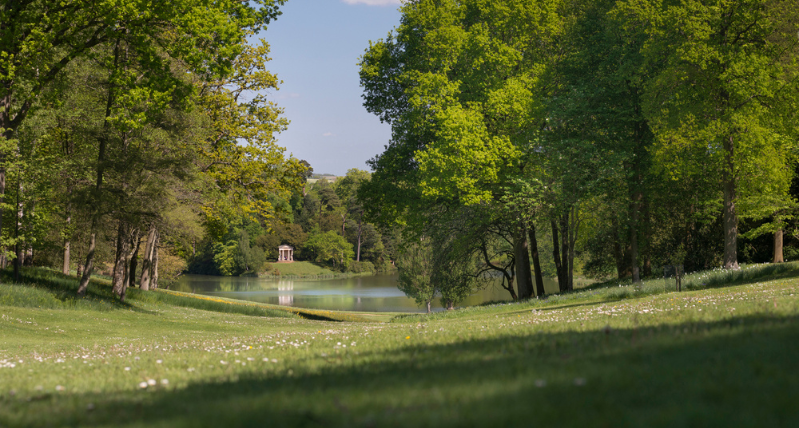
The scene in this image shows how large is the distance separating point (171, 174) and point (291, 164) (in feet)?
32.8

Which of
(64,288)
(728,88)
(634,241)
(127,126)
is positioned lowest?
(64,288)

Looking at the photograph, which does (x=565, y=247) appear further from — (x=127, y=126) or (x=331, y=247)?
(x=331, y=247)

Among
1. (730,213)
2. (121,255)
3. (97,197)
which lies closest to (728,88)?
(730,213)

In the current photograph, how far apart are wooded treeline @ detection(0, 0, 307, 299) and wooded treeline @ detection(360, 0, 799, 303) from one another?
812 centimetres

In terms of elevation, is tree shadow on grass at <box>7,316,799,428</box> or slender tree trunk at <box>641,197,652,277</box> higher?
slender tree trunk at <box>641,197,652,277</box>

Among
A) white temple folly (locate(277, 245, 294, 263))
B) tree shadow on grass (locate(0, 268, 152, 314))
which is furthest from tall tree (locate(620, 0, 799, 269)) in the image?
white temple folly (locate(277, 245, 294, 263))

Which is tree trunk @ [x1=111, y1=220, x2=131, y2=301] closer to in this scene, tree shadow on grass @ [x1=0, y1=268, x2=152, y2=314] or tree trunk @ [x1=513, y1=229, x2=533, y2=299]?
tree shadow on grass @ [x1=0, y1=268, x2=152, y2=314]

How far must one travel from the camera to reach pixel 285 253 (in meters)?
148

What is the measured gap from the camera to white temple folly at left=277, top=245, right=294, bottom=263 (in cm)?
14638

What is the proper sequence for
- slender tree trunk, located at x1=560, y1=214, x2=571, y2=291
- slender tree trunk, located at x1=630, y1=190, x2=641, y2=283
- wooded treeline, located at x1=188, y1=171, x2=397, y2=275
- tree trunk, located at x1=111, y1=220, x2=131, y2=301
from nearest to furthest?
1. tree trunk, located at x1=111, y1=220, x2=131, y2=301
2. slender tree trunk, located at x1=630, y1=190, x2=641, y2=283
3. slender tree trunk, located at x1=560, y1=214, x2=571, y2=291
4. wooded treeline, located at x1=188, y1=171, x2=397, y2=275

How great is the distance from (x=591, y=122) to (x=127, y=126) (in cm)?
2209

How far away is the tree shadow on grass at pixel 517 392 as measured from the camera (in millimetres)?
3385

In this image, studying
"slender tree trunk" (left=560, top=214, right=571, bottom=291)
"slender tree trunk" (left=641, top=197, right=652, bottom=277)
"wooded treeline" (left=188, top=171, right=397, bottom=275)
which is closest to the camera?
"slender tree trunk" (left=641, top=197, right=652, bottom=277)

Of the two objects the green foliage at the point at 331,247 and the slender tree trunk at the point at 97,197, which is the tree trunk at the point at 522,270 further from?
the green foliage at the point at 331,247
